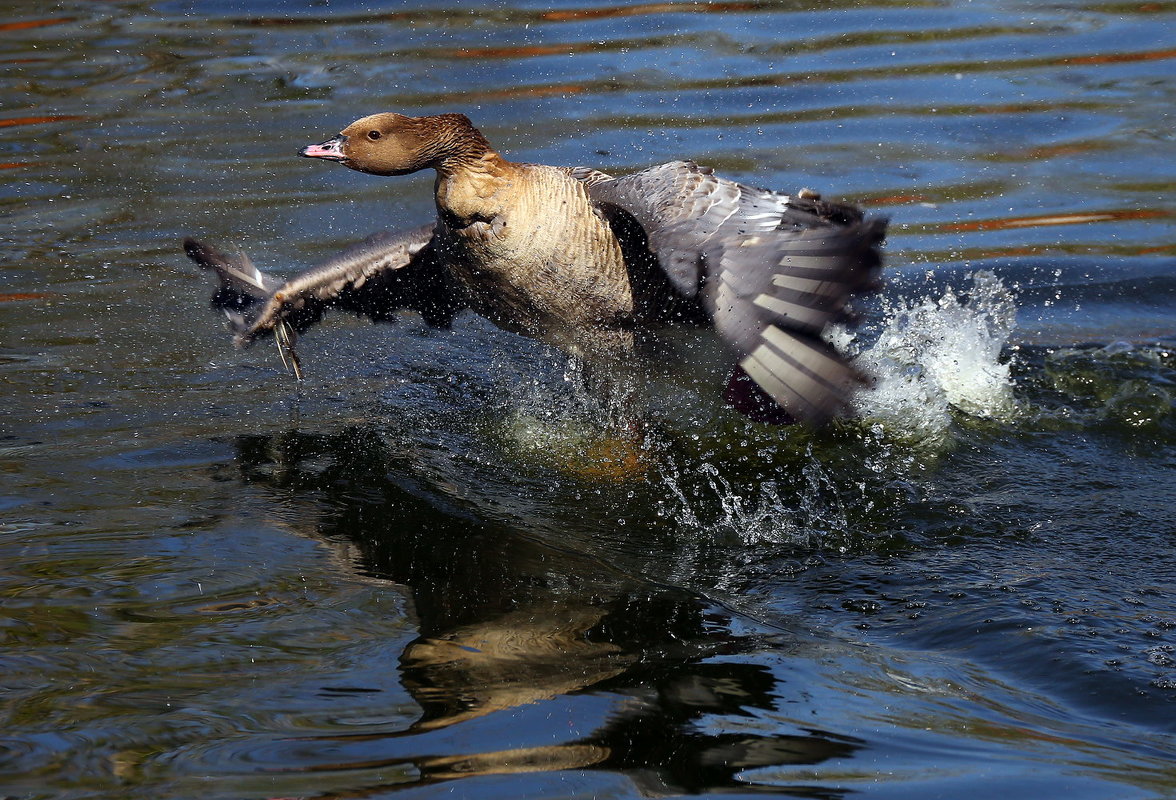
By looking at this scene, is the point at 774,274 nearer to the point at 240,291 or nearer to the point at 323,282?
the point at 323,282

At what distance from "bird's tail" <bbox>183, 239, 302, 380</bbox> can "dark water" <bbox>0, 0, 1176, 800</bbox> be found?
384mm

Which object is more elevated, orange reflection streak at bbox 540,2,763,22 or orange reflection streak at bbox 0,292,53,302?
orange reflection streak at bbox 540,2,763,22

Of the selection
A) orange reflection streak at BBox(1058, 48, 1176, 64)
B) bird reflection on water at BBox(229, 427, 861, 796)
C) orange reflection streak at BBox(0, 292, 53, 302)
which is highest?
orange reflection streak at BBox(1058, 48, 1176, 64)

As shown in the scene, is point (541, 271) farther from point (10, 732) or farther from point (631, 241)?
point (10, 732)

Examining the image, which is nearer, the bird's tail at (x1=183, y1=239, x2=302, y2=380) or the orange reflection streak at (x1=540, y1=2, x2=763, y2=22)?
the bird's tail at (x1=183, y1=239, x2=302, y2=380)

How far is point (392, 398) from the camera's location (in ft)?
23.0

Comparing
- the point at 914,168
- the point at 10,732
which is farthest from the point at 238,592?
the point at 914,168

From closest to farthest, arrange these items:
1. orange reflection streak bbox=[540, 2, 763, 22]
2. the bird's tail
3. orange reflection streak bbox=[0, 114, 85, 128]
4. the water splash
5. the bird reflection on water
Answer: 1. the bird reflection on water
2. the water splash
3. the bird's tail
4. orange reflection streak bbox=[0, 114, 85, 128]
5. orange reflection streak bbox=[540, 2, 763, 22]

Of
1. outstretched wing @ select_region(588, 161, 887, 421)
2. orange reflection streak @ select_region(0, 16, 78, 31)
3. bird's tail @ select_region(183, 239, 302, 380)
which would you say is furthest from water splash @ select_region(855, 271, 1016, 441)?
orange reflection streak @ select_region(0, 16, 78, 31)

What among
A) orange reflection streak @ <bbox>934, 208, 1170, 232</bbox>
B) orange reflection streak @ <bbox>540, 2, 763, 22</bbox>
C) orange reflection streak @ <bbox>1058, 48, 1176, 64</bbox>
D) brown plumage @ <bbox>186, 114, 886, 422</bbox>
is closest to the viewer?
brown plumage @ <bbox>186, 114, 886, 422</bbox>

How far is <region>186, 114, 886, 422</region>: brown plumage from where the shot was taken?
16.9 feet

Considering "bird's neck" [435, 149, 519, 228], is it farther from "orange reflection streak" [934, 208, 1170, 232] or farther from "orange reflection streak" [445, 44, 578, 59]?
"orange reflection streak" [445, 44, 578, 59]

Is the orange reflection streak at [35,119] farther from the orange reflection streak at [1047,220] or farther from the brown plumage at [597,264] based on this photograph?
the orange reflection streak at [1047,220]

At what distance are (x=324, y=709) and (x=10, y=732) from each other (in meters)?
0.88
